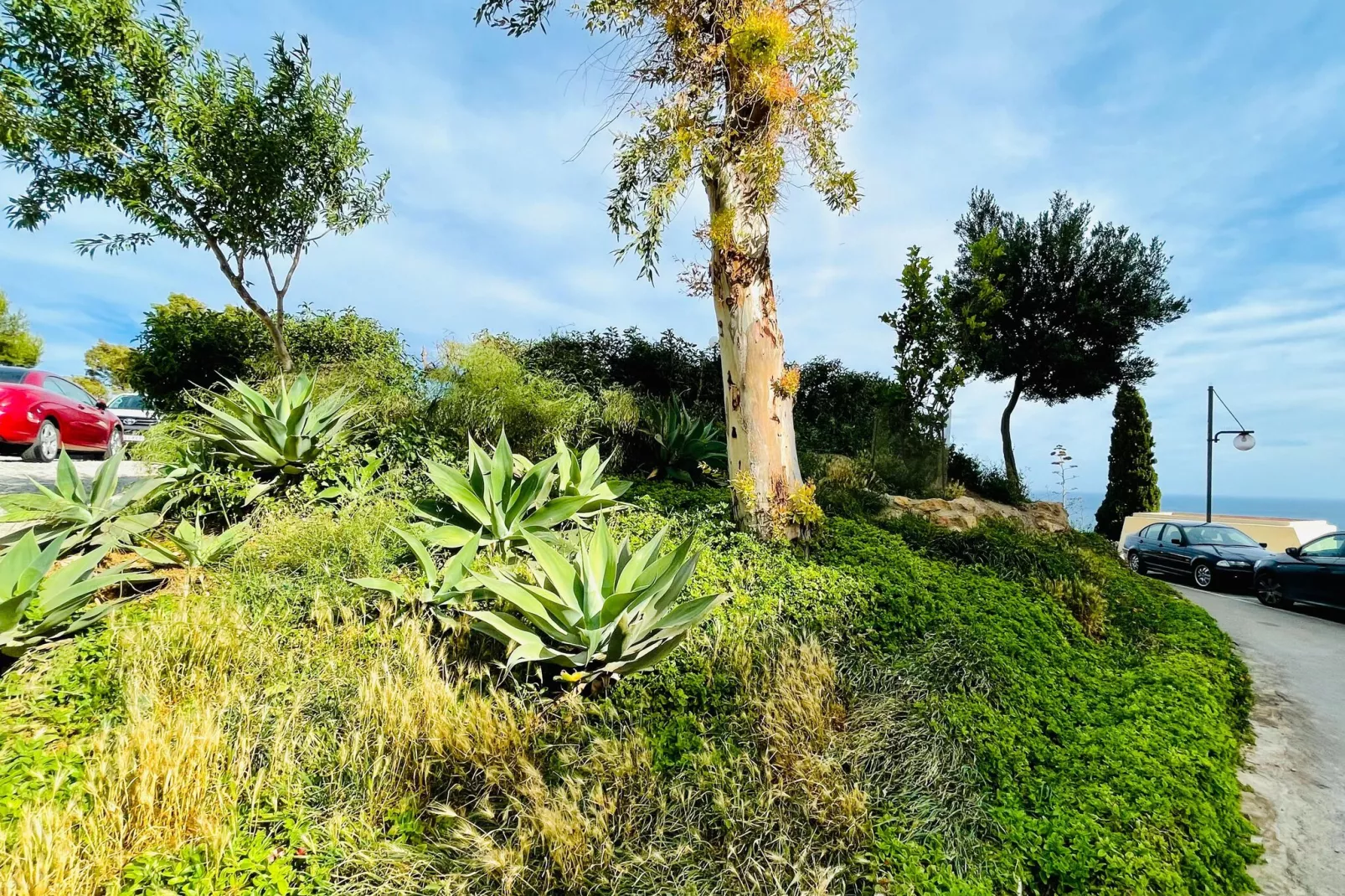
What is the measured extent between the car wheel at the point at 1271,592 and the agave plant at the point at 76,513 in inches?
617

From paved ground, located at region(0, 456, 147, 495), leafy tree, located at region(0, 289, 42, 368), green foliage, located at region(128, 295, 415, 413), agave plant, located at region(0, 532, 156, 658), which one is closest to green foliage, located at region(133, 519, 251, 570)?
agave plant, located at region(0, 532, 156, 658)

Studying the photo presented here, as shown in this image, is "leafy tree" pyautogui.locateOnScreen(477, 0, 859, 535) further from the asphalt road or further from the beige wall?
the beige wall

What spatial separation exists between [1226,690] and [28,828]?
688 cm

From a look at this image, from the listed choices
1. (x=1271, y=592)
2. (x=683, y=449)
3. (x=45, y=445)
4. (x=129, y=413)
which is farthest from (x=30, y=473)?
(x=1271, y=592)

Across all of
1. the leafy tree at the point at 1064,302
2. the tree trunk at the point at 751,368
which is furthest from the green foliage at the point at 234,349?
the leafy tree at the point at 1064,302

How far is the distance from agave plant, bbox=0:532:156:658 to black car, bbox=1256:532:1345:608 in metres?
14.8

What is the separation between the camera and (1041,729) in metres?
3.33

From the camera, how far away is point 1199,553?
12.9 m

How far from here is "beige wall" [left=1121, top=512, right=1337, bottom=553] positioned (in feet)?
54.5

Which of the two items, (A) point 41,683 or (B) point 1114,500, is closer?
(A) point 41,683

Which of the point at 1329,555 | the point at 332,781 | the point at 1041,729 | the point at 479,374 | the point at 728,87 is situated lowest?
the point at 332,781

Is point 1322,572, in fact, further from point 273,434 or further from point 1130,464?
point 273,434

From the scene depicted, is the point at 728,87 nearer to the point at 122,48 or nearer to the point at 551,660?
the point at 551,660

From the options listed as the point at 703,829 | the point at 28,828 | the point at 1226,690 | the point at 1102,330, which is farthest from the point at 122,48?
the point at 1102,330
